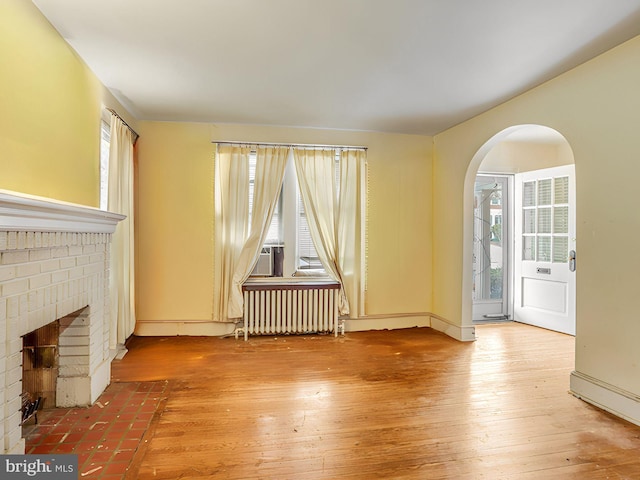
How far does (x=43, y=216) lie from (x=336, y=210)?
9.80 feet

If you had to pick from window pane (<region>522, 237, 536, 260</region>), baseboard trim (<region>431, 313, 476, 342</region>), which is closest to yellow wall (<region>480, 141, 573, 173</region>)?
window pane (<region>522, 237, 536, 260</region>)

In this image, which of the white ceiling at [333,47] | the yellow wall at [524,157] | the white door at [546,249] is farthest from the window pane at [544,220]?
the white ceiling at [333,47]

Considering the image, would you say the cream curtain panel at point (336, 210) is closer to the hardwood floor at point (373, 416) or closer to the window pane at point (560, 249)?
the hardwood floor at point (373, 416)

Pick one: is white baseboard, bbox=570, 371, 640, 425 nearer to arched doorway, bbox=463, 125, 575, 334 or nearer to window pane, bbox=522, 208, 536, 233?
arched doorway, bbox=463, 125, 575, 334

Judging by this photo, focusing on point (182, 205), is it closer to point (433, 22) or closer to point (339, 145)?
point (339, 145)

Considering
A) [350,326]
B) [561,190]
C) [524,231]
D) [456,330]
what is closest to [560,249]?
[524,231]

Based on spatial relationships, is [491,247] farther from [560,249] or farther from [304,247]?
[304,247]

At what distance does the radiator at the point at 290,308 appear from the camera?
409cm

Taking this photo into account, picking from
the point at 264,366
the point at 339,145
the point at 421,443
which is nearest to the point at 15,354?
the point at 264,366

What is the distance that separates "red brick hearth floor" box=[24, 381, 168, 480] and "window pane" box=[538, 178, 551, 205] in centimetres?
490

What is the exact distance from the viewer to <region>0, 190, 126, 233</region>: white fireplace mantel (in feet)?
4.98

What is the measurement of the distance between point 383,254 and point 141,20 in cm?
345

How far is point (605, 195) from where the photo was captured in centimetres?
249

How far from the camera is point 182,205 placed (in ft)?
13.5
